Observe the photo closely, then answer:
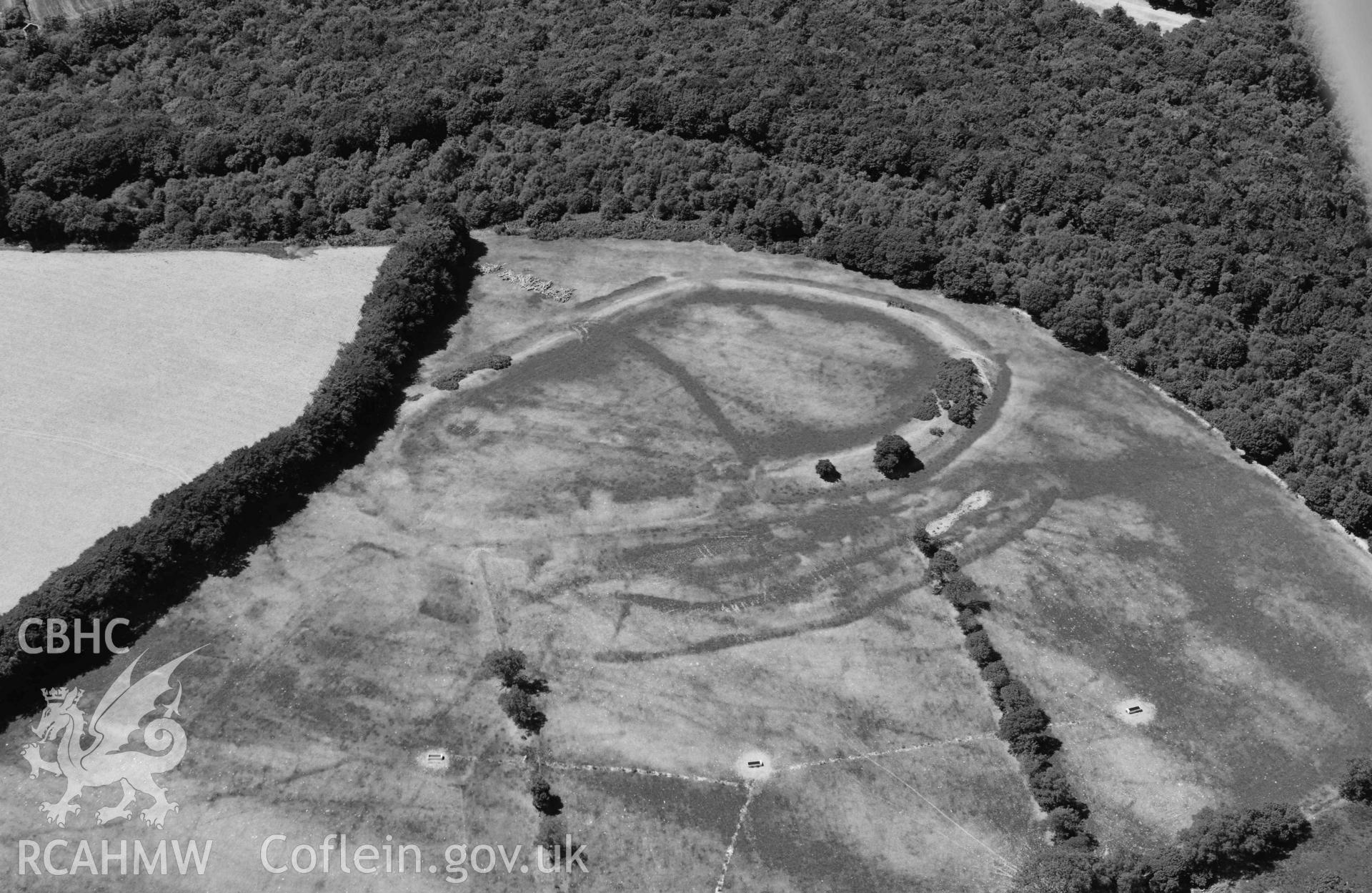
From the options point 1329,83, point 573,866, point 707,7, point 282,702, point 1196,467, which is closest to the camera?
point 573,866

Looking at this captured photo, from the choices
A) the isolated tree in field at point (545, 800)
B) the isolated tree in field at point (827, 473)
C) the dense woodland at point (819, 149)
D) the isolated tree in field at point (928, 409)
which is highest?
the dense woodland at point (819, 149)

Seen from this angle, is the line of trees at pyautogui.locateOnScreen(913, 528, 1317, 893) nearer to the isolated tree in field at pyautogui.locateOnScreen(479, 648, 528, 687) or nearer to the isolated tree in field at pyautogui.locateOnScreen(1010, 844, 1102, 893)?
the isolated tree in field at pyautogui.locateOnScreen(1010, 844, 1102, 893)

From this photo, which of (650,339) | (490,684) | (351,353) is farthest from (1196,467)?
(351,353)

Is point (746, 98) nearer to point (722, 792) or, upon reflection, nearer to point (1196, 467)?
point (1196, 467)

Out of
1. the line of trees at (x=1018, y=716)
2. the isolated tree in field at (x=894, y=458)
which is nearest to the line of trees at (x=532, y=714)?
the line of trees at (x=1018, y=716)

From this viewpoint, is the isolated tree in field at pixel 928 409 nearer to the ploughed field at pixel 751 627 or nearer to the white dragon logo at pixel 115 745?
the ploughed field at pixel 751 627

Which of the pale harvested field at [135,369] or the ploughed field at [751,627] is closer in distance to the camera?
the ploughed field at [751,627]
